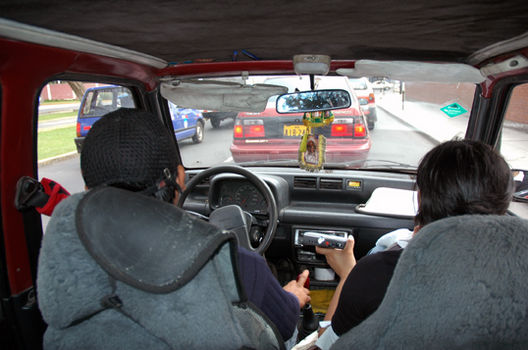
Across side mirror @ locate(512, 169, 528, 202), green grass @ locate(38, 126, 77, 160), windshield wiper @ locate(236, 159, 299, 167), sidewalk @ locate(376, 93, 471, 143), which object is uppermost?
sidewalk @ locate(376, 93, 471, 143)

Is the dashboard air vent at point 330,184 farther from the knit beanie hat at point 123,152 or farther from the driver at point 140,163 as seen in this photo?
the knit beanie hat at point 123,152

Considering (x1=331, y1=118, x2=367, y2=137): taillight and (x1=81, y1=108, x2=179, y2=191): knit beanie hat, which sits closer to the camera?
(x1=81, y1=108, x2=179, y2=191): knit beanie hat

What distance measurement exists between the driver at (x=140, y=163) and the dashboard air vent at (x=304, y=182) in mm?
2162

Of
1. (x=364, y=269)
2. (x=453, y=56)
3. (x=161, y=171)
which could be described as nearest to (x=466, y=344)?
(x=364, y=269)

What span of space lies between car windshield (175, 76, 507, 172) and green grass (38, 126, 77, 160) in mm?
5249

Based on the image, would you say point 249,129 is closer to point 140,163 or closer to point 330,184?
point 330,184

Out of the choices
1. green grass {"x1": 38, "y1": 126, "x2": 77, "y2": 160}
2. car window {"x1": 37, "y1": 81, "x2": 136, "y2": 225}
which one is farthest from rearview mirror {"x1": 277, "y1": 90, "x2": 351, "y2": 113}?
green grass {"x1": 38, "y1": 126, "x2": 77, "y2": 160}

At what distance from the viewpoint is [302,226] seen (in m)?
3.37

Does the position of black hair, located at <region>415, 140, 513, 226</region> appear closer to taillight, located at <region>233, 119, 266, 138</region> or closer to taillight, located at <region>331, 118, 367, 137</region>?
taillight, located at <region>331, 118, 367, 137</region>

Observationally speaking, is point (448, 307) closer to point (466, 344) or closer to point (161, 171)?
point (466, 344)

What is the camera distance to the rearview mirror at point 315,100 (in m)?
2.96

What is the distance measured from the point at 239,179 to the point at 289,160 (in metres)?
0.67

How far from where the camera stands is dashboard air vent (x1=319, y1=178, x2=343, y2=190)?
133 inches

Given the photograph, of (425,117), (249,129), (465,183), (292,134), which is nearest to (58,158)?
(249,129)
